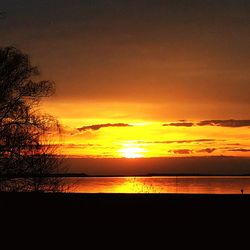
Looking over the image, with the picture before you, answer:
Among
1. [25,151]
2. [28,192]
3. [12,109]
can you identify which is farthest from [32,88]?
[28,192]
